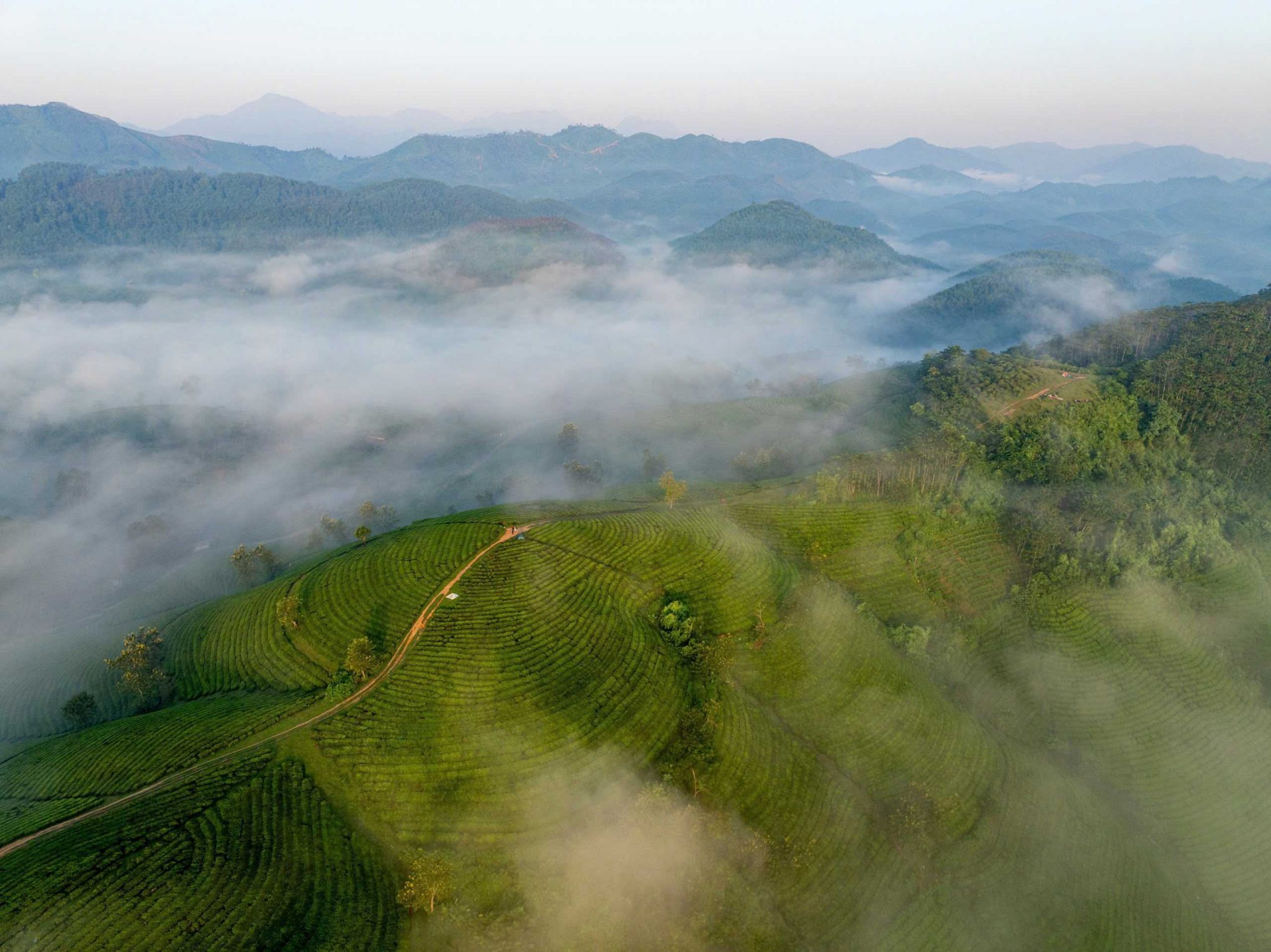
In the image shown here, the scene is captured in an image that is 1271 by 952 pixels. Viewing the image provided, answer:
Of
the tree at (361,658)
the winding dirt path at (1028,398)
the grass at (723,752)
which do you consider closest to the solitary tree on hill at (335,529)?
the grass at (723,752)

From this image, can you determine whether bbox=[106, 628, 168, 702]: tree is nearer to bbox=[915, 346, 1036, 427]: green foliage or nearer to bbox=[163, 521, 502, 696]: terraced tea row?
bbox=[163, 521, 502, 696]: terraced tea row

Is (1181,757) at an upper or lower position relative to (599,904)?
lower

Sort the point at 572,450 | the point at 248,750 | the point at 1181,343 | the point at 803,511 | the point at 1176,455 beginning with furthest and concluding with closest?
the point at 572,450 < the point at 1181,343 < the point at 1176,455 < the point at 803,511 < the point at 248,750

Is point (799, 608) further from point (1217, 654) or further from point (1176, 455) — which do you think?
point (1176, 455)

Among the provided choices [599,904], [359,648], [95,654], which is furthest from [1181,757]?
[95,654]

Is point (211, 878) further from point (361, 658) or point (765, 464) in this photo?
point (765, 464)

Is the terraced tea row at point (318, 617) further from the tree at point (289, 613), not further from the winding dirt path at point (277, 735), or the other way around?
the winding dirt path at point (277, 735)
